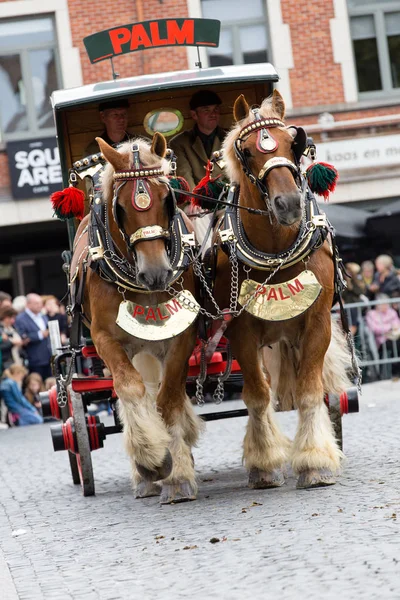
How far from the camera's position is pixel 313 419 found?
7.27 meters

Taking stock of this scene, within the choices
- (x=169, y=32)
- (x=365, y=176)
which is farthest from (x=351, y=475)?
(x=365, y=176)

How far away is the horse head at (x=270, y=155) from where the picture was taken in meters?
6.69

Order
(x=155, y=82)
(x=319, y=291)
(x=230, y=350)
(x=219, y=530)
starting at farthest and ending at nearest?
(x=155, y=82), (x=230, y=350), (x=319, y=291), (x=219, y=530)

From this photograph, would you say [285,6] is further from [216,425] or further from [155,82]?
[155,82]

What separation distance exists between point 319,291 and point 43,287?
50.6 feet

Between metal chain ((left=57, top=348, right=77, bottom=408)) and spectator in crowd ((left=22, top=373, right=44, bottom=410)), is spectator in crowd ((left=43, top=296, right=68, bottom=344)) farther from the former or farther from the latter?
metal chain ((left=57, top=348, right=77, bottom=408))

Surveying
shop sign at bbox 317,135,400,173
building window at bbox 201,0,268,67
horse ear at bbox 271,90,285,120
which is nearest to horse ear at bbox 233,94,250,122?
horse ear at bbox 271,90,285,120

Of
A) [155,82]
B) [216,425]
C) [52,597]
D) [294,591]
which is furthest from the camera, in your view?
[216,425]

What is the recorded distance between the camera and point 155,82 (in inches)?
340

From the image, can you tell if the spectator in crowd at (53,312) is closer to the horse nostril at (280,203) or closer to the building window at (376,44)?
the building window at (376,44)

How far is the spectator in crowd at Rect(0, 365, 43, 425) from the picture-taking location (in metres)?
15.9

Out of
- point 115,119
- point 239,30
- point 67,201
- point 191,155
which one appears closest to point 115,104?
point 115,119

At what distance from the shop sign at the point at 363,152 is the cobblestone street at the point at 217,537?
12081mm

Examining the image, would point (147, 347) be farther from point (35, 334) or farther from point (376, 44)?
point (376, 44)
